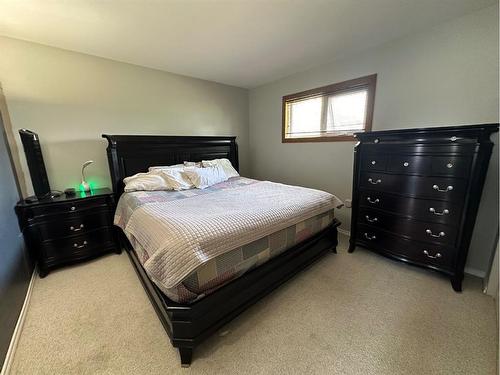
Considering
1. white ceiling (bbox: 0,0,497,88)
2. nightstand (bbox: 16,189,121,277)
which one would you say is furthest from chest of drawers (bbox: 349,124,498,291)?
nightstand (bbox: 16,189,121,277)

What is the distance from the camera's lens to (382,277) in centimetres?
197

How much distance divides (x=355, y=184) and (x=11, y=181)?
3.43 meters

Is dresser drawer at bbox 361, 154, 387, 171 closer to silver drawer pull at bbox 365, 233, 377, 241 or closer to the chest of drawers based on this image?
the chest of drawers

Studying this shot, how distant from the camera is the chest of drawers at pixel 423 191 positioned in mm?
1607

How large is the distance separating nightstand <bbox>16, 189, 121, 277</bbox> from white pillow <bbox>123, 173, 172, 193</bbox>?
0.79 ft

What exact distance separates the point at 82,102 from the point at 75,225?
1464 mm

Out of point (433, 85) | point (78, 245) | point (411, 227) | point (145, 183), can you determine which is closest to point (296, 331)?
point (411, 227)

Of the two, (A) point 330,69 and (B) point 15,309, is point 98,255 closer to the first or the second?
(B) point 15,309

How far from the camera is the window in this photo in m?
2.52

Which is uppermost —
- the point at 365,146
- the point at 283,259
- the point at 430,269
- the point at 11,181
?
the point at 365,146

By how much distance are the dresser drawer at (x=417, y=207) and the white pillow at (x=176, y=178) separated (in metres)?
2.07

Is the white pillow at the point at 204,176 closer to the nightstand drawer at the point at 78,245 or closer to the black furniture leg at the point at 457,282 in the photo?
the nightstand drawer at the point at 78,245

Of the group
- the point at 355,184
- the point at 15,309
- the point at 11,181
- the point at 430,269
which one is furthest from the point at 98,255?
the point at 430,269

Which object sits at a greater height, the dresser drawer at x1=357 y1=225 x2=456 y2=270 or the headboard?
the headboard
